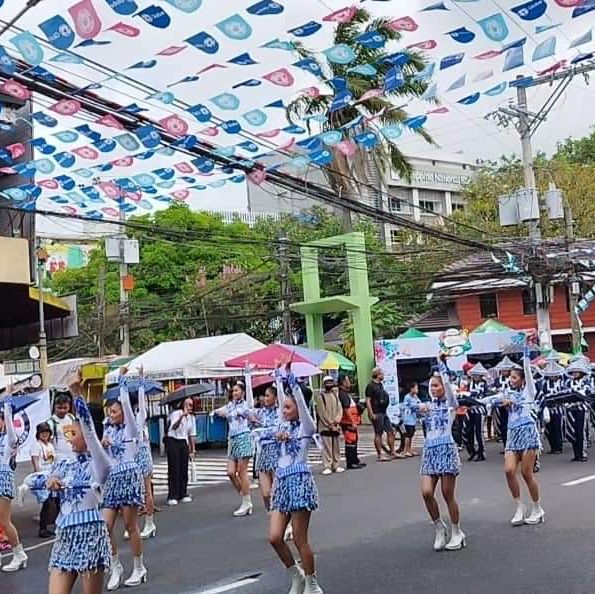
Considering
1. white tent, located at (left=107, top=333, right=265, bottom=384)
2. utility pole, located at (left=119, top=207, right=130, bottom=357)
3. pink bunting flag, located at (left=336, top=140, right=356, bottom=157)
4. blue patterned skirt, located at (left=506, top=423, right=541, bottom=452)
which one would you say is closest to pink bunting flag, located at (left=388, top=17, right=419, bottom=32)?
pink bunting flag, located at (left=336, top=140, right=356, bottom=157)

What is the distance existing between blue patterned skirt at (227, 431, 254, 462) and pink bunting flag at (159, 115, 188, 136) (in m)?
4.09

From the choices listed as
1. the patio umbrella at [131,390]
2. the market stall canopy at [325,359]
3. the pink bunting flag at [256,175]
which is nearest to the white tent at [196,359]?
the market stall canopy at [325,359]

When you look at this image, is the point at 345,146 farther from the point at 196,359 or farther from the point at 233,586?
the point at 196,359

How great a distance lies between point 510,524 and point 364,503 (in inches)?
120

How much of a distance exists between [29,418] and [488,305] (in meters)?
27.6

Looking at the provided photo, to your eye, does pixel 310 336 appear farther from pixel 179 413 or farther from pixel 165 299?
pixel 179 413

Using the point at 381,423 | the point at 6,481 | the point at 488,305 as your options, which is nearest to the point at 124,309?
the point at 488,305

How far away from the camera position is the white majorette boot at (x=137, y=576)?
8156mm

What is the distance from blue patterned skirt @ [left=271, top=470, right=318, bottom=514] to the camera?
7035 mm

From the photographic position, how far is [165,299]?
39156 mm

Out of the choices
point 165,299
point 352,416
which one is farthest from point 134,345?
point 352,416

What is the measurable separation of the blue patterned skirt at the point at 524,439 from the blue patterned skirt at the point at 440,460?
105 centimetres

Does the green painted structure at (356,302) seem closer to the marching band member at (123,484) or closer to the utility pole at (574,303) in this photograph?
the utility pole at (574,303)

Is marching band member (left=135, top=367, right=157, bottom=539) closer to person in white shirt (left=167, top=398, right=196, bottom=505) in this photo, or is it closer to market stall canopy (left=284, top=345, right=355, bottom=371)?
person in white shirt (left=167, top=398, right=196, bottom=505)
